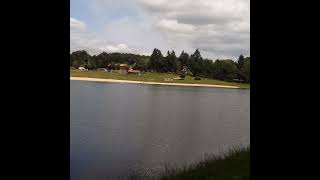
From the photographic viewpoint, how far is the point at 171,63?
94500mm

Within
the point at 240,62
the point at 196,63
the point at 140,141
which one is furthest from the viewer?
the point at 196,63

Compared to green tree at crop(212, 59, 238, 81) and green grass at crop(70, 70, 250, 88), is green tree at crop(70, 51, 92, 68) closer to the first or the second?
green grass at crop(70, 70, 250, 88)

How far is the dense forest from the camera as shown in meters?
85.4

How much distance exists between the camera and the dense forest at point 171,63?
3364 inches

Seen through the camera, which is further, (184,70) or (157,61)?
(184,70)

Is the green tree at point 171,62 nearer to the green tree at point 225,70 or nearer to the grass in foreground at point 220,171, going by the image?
the green tree at point 225,70

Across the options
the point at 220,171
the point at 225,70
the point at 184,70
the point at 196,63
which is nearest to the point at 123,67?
the point at 184,70

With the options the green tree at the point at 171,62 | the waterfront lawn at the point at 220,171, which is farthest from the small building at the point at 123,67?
the waterfront lawn at the point at 220,171

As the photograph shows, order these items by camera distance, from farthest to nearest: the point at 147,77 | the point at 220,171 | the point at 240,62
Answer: the point at 147,77, the point at 240,62, the point at 220,171

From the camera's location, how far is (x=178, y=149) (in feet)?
49.7

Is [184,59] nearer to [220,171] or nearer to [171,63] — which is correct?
[171,63]
